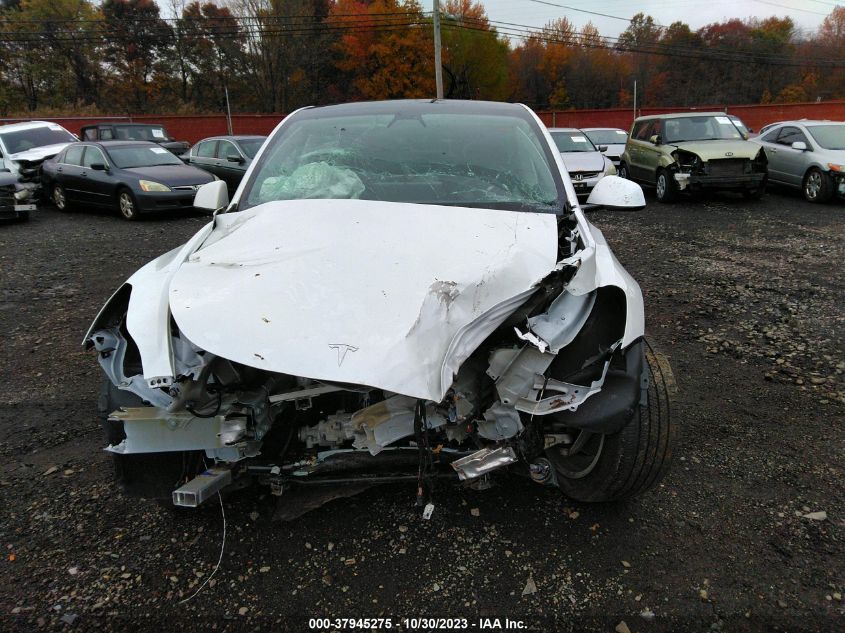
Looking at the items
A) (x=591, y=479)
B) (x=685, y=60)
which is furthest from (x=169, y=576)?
(x=685, y=60)

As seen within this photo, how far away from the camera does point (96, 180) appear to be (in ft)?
36.3

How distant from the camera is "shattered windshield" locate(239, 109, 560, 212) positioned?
3.04 metres

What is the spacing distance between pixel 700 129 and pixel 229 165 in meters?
9.78

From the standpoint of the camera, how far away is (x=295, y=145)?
352 centimetres

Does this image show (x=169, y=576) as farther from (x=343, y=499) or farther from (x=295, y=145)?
(x=295, y=145)

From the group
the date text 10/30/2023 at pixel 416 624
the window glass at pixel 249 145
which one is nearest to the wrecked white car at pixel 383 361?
the date text 10/30/2023 at pixel 416 624

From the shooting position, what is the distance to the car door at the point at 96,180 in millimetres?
10945

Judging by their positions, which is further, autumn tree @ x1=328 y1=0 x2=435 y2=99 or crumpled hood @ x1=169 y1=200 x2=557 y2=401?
autumn tree @ x1=328 y1=0 x2=435 y2=99

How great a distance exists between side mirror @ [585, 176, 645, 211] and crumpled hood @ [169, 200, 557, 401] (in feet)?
2.38

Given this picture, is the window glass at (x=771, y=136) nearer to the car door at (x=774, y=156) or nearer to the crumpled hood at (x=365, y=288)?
the car door at (x=774, y=156)

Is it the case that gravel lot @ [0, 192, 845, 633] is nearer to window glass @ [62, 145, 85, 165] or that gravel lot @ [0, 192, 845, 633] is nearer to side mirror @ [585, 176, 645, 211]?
side mirror @ [585, 176, 645, 211]

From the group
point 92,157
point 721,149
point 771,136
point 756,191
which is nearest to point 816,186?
point 756,191

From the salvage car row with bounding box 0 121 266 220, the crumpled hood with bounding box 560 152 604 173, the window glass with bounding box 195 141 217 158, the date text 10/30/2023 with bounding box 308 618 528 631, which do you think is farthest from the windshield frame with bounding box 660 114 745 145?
the date text 10/30/2023 with bounding box 308 618 528 631

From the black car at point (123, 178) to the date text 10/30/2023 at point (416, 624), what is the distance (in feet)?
32.7
